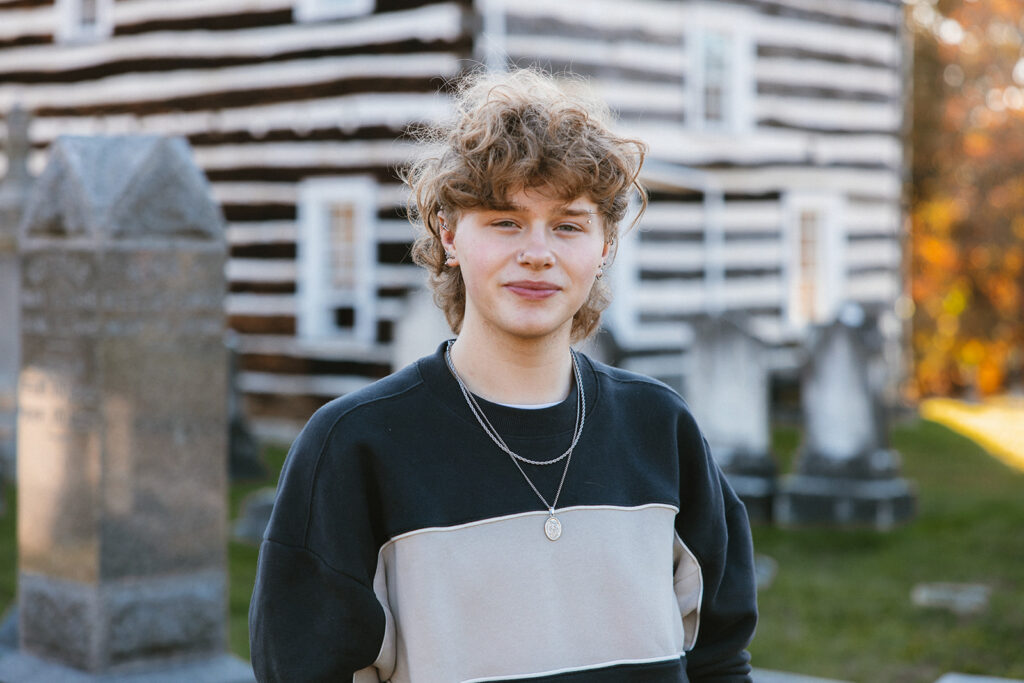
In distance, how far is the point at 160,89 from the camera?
14.9 m

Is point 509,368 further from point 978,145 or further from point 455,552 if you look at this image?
point 978,145

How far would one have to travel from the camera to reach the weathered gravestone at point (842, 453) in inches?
371

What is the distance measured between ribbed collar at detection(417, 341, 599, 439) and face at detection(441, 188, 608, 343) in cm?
13

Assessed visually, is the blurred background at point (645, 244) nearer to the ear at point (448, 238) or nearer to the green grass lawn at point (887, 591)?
the green grass lawn at point (887, 591)

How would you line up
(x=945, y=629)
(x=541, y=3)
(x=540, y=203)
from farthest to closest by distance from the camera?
(x=541, y=3), (x=945, y=629), (x=540, y=203)

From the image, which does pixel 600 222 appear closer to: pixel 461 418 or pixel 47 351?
pixel 461 418

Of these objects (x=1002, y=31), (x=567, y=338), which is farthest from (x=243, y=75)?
(x=1002, y=31)

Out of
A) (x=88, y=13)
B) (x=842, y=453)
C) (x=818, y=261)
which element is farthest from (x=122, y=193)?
(x=818, y=261)

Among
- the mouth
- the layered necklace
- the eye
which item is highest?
the eye

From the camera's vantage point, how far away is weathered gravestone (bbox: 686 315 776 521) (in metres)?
9.55

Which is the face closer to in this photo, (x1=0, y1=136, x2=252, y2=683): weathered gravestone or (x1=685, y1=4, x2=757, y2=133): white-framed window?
(x1=0, y1=136, x2=252, y2=683): weathered gravestone

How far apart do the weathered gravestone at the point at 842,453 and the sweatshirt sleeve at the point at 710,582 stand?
7.13 metres

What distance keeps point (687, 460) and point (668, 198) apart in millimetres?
12477

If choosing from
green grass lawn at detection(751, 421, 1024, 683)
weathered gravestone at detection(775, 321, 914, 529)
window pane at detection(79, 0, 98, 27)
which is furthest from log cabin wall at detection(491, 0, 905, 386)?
window pane at detection(79, 0, 98, 27)
